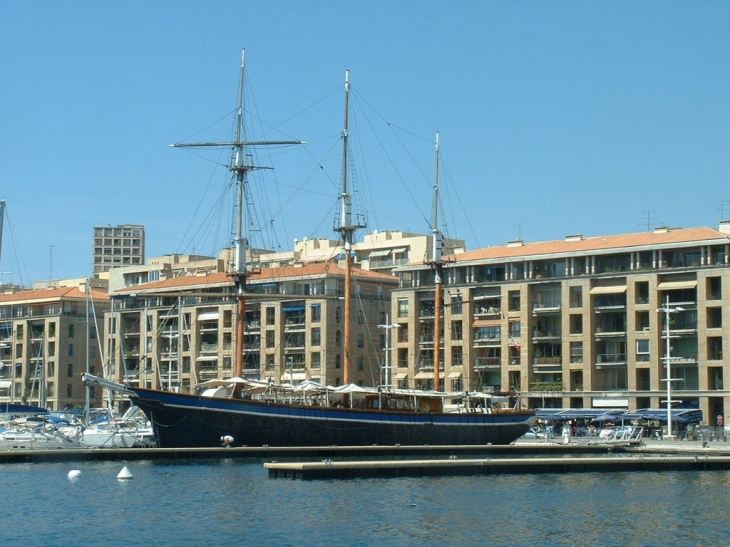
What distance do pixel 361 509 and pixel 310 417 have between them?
2918 cm

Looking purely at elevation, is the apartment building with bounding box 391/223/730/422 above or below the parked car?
above

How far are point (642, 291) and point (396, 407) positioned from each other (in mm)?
35503

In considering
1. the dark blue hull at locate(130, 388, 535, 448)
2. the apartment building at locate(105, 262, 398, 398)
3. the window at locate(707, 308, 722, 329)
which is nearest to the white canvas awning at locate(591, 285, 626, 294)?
the window at locate(707, 308, 722, 329)

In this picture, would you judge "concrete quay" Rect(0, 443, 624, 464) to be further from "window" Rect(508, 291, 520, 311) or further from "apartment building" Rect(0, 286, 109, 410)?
"apartment building" Rect(0, 286, 109, 410)

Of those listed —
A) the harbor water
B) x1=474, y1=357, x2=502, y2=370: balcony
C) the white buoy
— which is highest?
x1=474, y1=357, x2=502, y2=370: balcony

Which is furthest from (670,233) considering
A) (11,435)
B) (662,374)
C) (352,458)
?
(11,435)

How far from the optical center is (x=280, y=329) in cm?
13350

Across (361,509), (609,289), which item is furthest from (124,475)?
(609,289)

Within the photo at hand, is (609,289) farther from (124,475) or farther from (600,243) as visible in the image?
(124,475)

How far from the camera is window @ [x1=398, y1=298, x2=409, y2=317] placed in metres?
125

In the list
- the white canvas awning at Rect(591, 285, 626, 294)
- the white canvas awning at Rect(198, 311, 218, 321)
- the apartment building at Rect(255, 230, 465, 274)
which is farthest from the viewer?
the apartment building at Rect(255, 230, 465, 274)

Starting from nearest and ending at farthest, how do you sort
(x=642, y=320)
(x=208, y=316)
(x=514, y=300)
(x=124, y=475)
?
(x=124, y=475) < (x=642, y=320) < (x=514, y=300) < (x=208, y=316)

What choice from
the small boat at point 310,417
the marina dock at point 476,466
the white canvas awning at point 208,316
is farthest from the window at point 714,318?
the white canvas awning at point 208,316

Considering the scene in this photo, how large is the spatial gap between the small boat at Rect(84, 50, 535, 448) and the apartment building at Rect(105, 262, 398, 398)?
3822 centimetres
